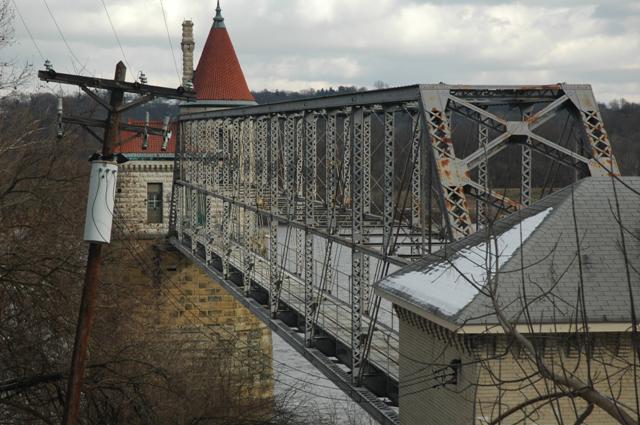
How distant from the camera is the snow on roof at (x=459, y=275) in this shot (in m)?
12.6

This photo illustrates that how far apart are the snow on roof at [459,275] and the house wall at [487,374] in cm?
43

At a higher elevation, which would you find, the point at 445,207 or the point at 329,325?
the point at 445,207

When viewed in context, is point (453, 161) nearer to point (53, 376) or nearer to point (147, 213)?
point (53, 376)

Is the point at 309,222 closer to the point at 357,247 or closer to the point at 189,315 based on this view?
the point at 357,247

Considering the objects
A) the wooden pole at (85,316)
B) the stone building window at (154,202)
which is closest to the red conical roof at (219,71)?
the stone building window at (154,202)

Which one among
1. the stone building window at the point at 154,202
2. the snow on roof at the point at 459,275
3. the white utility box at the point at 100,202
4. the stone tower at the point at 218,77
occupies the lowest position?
the stone building window at the point at 154,202

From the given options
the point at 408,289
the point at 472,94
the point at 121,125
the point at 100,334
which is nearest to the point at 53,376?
the point at 121,125

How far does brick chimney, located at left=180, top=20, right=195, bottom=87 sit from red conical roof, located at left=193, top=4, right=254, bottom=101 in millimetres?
1719

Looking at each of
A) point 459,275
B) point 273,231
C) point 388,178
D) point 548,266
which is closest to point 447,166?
point 388,178

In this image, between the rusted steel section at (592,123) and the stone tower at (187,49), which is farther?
the stone tower at (187,49)

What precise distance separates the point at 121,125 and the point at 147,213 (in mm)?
35505

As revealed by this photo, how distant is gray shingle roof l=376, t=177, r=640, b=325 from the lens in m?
12.2

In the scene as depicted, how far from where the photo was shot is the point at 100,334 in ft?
79.2

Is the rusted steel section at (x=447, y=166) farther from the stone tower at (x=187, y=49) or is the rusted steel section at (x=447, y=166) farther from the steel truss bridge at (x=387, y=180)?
the stone tower at (x=187, y=49)
